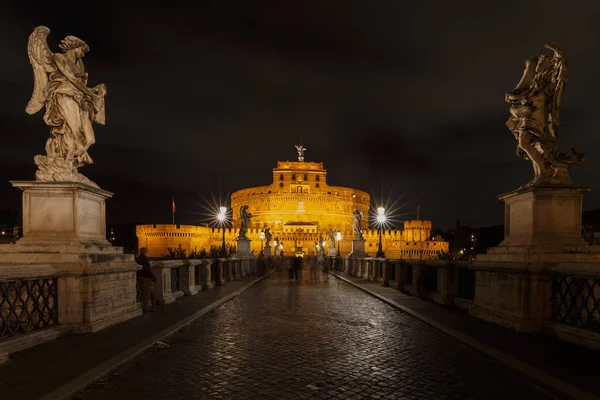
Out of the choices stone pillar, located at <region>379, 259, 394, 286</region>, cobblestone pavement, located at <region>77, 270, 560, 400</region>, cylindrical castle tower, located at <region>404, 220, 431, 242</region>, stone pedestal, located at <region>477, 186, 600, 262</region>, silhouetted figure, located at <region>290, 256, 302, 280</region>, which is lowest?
cylindrical castle tower, located at <region>404, 220, 431, 242</region>

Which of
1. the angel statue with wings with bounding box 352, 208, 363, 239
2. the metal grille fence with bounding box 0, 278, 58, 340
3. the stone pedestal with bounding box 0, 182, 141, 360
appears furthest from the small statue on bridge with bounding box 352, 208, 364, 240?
the metal grille fence with bounding box 0, 278, 58, 340

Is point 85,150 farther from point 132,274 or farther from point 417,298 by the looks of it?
point 417,298

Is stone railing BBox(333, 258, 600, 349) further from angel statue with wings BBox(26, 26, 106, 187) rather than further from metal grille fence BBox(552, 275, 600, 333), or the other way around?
angel statue with wings BBox(26, 26, 106, 187)

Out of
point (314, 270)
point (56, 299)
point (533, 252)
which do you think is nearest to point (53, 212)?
point (56, 299)

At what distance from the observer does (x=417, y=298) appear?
12.6m

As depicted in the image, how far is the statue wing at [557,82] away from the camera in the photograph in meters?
7.76

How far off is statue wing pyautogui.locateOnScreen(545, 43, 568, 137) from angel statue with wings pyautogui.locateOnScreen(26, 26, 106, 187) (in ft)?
29.8

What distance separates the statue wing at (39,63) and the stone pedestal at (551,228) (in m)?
9.29

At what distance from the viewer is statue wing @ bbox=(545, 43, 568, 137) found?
7762 mm

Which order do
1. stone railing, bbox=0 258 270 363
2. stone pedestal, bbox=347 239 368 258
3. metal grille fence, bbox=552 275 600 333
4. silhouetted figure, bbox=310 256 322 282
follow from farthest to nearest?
1. stone pedestal, bbox=347 239 368 258
2. silhouetted figure, bbox=310 256 322 282
3. metal grille fence, bbox=552 275 600 333
4. stone railing, bbox=0 258 270 363

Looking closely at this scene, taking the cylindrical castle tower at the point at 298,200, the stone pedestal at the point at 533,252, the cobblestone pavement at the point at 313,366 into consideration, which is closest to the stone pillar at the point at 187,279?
the cobblestone pavement at the point at 313,366

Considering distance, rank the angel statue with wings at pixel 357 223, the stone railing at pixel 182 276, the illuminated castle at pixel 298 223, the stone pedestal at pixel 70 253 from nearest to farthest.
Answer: the stone pedestal at pixel 70 253 → the stone railing at pixel 182 276 → the angel statue with wings at pixel 357 223 → the illuminated castle at pixel 298 223

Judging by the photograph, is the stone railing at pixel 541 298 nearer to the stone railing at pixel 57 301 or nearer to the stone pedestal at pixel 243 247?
the stone railing at pixel 57 301

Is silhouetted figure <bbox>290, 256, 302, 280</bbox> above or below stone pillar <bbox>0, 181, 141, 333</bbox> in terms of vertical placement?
below
